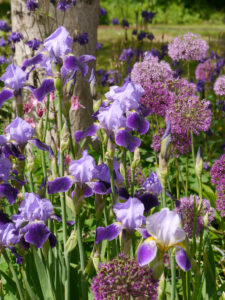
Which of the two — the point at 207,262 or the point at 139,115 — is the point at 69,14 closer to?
the point at 139,115

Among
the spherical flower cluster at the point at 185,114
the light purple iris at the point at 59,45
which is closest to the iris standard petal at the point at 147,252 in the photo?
the light purple iris at the point at 59,45

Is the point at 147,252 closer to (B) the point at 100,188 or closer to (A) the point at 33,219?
(B) the point at 100,188

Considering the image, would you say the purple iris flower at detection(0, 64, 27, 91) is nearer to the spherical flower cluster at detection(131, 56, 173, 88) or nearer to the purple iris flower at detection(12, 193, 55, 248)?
the purple iris flower at detection(12, 193, 55, 248)

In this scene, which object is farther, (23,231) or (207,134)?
(207,134)

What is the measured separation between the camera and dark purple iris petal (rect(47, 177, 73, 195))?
1434 millimetres

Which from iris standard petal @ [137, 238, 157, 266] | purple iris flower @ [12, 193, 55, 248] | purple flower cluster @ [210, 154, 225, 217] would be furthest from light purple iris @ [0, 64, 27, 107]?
purple flower cluster @ [210, 154, 225, 217]

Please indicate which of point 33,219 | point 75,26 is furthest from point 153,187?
point 75,26

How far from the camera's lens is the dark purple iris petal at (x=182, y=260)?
48.8 inches

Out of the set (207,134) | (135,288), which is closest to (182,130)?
(135,288)

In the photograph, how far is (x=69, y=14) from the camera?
3887 mm

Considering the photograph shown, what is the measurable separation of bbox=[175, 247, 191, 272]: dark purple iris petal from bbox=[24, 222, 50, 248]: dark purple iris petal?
46 centimetres

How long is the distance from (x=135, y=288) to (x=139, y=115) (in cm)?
68

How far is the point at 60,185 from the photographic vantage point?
4.76 ft

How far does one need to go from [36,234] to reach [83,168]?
0.94ft
